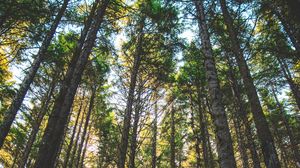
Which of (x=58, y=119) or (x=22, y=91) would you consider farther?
(x=22, y=91)

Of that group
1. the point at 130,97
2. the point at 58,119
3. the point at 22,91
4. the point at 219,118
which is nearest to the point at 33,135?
the point at 22,91

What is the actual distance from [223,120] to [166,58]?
632 cm

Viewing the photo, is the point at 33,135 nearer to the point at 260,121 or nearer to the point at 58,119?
the point at 58,119

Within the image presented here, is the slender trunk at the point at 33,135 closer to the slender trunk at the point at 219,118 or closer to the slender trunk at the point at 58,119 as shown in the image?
the slender trunk at the point at 58,119

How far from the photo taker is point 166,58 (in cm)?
1105

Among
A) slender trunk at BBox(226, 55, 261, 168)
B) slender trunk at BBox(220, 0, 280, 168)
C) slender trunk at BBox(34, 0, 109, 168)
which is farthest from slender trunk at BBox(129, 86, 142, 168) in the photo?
slender trunk at BBox(226, 55, 261, 168)

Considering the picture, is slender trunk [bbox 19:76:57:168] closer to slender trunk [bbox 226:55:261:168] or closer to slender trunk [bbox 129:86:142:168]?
slender trunk [bbox 129:86:142:168]

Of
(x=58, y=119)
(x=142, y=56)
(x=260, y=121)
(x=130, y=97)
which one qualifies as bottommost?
(x=58, y=119)

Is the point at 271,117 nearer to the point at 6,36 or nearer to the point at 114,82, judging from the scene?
the point at 114,82

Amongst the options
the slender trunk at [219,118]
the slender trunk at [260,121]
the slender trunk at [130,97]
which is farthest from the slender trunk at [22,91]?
the slender trunk at [260,121]

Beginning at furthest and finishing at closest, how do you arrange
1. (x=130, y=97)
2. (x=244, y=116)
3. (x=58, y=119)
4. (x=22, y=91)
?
(x=244, y=116) < (x=130, y=97) < (x=22, y=91) < (x=58, y=119)

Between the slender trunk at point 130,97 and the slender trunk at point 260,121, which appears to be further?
the slender trunk at point 130,97

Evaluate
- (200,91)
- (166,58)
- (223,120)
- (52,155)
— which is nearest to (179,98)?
(200,91)

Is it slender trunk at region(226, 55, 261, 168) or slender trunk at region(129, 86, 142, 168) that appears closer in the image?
slender trunk at region(129, 86, 142, 168)
